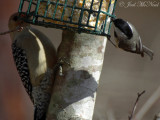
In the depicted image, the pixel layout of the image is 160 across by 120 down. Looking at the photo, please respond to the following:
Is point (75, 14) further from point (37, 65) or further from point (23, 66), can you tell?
point (23, 66)

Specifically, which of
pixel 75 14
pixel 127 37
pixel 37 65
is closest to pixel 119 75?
pixel 37 65

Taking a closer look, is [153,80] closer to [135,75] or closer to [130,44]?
[135,75]

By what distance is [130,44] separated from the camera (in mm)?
3219

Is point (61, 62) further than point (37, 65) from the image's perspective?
No

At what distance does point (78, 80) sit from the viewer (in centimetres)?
315

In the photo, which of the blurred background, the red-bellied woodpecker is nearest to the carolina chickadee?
the red-bellied woodpecker

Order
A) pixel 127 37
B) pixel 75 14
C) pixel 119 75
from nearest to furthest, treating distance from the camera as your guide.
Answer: pixel 75 14, pixel 127 37, pixel 119 75

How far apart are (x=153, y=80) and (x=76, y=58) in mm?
2607

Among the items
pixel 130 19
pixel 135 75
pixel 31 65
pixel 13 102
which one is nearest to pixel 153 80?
pixel 135 75

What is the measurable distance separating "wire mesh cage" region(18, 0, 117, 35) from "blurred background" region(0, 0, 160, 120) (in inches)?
88.2

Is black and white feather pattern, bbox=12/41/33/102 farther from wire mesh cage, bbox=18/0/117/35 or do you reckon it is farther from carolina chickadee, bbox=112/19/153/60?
carolina chickadee, bbox=112/19/153/60

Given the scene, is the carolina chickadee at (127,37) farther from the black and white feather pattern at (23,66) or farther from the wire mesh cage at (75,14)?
the black and white feather pattern at (23,66)

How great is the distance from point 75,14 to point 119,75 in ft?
8.88

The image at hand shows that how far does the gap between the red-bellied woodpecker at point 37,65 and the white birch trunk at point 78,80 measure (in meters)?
0.42
